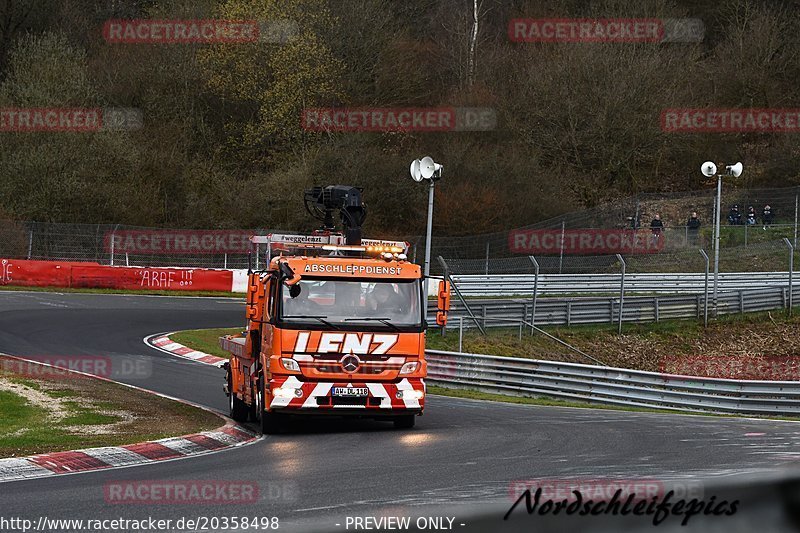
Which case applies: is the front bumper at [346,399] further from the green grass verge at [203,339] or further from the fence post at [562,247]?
the fence post at [562,247]

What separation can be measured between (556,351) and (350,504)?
21707 millimetres

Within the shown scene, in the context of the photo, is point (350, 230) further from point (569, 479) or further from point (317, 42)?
point (317, 42)

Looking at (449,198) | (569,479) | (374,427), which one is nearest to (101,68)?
(449,198)

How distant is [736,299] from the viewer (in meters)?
34.0

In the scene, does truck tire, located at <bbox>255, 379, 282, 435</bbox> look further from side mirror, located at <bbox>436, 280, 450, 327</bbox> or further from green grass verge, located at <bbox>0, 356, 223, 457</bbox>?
side mirror, located at <bbox>436, 280, 450, 327</bbox>

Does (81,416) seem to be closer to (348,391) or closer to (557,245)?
(348,391)

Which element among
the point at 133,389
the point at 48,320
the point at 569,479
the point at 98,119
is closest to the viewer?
the point at 569,479

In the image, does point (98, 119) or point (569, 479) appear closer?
point (569, 479)

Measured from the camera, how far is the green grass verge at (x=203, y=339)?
26.5 metres
